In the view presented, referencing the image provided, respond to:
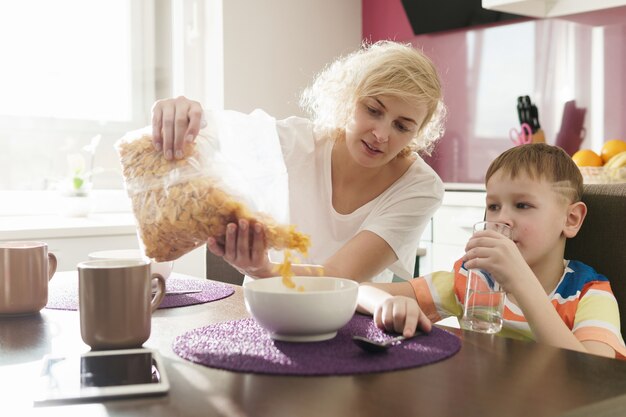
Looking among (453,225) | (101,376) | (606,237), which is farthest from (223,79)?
(101,376)

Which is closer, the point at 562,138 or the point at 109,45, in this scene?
the point at 562,138

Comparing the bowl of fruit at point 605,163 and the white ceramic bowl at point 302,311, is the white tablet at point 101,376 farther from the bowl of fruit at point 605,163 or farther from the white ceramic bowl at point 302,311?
the bowl of fruit at point 605,163

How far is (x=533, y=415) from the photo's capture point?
629mm

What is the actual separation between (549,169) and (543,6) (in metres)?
2.01

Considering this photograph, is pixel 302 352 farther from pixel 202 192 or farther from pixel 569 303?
pixel 569 303

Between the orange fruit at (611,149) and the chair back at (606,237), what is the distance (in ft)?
5.14

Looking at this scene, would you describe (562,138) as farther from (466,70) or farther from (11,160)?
(11,160)

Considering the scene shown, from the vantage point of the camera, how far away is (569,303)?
125cm

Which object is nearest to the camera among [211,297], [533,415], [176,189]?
[533,415]

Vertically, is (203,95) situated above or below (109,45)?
below

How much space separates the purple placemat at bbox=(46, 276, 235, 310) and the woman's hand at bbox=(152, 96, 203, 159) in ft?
0.95

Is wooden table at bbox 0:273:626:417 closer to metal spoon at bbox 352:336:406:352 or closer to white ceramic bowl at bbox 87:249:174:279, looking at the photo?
metal spoon at bbox 352:336:406:352

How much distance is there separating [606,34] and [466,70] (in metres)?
0.75

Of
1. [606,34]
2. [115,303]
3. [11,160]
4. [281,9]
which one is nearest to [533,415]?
[115,303]
